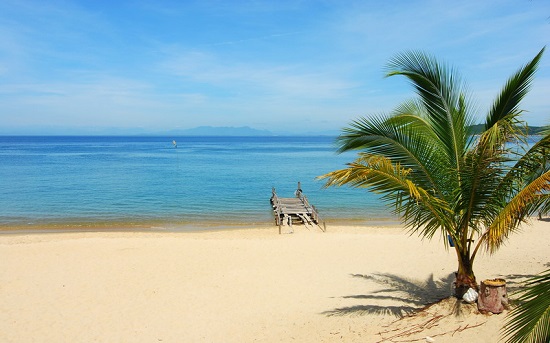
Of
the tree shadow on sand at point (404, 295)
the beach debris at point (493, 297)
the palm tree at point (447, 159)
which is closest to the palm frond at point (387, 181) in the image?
the palm tree at point (447, 159)

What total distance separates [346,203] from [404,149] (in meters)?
21.3

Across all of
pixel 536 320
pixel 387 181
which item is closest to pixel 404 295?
pixel 387 181

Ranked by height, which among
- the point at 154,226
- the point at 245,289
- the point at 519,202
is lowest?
the point at 154,226

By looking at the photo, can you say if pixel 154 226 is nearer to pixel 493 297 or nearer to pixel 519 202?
pixel 493 297

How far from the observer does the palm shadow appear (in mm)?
8891

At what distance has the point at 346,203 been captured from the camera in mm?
28297

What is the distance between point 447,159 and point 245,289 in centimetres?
604

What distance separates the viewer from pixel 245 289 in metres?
10.9

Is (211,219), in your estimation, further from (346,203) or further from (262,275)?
(262,275)

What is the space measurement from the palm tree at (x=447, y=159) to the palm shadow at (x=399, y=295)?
169cm

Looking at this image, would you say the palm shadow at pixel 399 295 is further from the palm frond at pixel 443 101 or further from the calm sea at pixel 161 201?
the calm sea at pixel 161 201

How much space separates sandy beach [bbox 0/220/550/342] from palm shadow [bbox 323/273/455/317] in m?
0.03

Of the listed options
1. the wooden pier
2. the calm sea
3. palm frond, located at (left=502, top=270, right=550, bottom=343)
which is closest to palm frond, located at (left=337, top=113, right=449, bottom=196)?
palm frond, located at (left=502, top=270, right=550, bottom=343)

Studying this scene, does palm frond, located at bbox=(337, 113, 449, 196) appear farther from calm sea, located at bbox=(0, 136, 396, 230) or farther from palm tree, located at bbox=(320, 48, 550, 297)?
calm sea, located at bbox=(0, 136, 396, 230)
